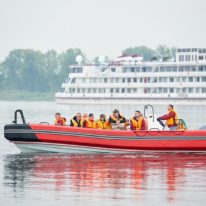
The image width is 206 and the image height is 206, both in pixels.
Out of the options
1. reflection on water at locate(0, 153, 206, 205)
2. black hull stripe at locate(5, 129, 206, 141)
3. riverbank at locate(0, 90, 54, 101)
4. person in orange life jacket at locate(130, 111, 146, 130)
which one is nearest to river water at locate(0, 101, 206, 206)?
reflection on water at locate(0, 153, 206, 205)

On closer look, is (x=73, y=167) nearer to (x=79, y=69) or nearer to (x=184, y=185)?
(x=184, y=185)

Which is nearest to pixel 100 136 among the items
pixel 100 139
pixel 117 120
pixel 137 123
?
pixel 100 139

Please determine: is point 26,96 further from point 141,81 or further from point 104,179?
point 104,179

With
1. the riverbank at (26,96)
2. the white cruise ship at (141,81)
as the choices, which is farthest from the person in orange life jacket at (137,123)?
the riverbank at (26,96)

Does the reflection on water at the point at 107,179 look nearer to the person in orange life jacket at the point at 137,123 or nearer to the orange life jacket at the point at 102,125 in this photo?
the person in orange life jacket at the point at 137,123

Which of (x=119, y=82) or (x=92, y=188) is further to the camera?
(x=119, y=82)

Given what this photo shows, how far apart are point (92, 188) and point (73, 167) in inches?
198

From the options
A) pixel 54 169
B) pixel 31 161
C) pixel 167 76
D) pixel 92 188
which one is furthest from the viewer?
Answer: pixel 167 76

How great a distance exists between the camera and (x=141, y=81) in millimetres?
131375

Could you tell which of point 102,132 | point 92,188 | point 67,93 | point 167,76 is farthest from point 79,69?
point 92,188

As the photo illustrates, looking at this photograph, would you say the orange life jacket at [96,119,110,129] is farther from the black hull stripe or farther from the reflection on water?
the reflection on water

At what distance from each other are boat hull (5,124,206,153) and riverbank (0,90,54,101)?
5870 inches

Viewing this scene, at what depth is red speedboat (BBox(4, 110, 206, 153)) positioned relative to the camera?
33188 millimetres

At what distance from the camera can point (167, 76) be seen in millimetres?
129500
